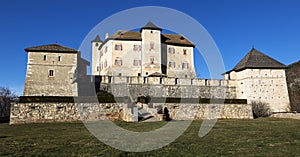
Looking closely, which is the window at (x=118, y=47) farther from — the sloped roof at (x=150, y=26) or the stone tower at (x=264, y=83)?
the stone tower at (x=264, y=83)

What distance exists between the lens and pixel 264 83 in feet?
93.7

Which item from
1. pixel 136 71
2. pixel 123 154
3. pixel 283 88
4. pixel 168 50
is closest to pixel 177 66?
pixel 168 50

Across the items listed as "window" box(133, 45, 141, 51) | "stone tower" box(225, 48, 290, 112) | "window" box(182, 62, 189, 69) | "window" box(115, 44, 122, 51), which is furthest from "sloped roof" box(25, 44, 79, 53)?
"stone tower" box(225, 48, 290, 112)

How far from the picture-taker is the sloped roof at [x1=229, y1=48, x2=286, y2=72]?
28789mm

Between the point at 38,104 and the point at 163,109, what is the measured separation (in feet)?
32.2

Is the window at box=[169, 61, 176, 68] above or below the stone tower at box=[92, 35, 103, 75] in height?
below

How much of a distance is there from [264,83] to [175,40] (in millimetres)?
17241

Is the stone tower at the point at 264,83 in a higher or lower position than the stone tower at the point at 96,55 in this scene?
lower

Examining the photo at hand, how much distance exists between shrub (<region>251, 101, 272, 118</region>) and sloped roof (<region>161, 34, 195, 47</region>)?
55.5 ft

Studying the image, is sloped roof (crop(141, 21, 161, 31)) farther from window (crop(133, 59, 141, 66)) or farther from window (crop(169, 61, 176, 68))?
window (crop(169, 61, 176, 68))

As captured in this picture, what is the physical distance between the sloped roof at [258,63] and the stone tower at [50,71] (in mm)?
20603

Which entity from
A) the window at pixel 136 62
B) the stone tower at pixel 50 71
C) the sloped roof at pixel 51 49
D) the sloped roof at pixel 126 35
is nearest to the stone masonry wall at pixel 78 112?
the stone tower at pixel 50 71

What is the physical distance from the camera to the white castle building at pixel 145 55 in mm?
37000

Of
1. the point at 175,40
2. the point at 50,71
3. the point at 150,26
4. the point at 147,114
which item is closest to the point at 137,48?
the point at 150,26
